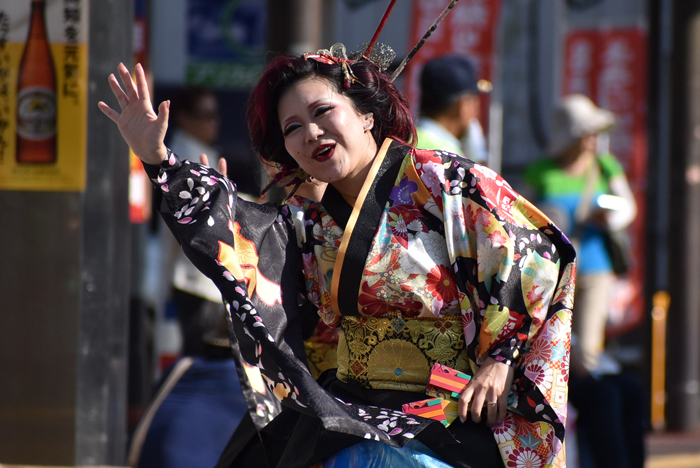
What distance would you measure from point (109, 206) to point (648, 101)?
13.0ft

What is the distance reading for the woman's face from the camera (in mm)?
2070

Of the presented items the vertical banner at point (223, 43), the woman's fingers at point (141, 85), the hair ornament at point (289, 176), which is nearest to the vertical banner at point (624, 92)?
the vertical banner at point (223, 43)

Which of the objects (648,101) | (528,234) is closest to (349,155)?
(528,234)

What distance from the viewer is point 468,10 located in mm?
5398

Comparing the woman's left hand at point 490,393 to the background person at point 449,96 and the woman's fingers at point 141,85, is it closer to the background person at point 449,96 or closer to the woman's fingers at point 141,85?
the woman's fingers at point 141,85

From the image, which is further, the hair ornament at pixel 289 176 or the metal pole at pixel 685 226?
the metal pole at pixel 685 226

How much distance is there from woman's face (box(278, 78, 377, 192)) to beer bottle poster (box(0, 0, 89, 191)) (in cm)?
139

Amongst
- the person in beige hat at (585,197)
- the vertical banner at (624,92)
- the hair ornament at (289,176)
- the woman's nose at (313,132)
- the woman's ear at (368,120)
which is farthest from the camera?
the vertical banner at (624,92)

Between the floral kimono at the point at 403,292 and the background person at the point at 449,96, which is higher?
the background person at the point at 449,96

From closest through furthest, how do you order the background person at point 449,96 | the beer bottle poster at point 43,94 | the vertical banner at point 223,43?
the beer bottle poster at point 43,94, the background person at point 449,96, the vertical banner at point 223,43

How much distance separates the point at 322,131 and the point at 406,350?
0.58 meters

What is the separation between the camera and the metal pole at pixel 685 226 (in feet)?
17.0

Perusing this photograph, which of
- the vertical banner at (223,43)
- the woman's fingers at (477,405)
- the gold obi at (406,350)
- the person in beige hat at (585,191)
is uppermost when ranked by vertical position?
the vertical banner at (223,43)

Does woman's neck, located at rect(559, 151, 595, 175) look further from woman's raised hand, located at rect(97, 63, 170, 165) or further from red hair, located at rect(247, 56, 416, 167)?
woman's raised hand, located at rect(97, 63, 170, 165)
